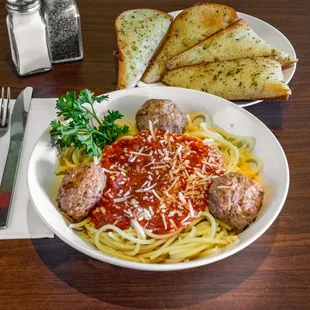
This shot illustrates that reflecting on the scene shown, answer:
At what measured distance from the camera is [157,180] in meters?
1.96

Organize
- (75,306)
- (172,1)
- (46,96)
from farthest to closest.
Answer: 1. (172,1)
2. (46,96)
3. (75,306)

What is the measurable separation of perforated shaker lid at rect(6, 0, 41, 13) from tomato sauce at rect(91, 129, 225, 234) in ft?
3.10

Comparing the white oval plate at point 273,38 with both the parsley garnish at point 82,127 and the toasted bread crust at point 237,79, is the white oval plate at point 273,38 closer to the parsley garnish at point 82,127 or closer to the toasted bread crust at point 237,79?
the toasted bread crust at point 237,79

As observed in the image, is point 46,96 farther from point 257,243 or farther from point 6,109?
point 257,243

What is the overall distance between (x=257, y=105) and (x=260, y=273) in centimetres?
105

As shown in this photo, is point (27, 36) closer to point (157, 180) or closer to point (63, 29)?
point (63, 29)

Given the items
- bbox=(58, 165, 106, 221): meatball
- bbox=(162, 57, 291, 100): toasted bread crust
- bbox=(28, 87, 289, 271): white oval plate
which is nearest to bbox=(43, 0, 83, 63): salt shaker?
bbox=(162, 57, 291, 100): toasted bread crust

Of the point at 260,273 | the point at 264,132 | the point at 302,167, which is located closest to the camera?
the point at 260,273

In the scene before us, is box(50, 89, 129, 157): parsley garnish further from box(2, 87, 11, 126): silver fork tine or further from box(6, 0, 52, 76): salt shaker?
box(6, 0, 52, 76): salt shaker

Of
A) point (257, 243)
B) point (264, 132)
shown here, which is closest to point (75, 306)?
point (257, 243)

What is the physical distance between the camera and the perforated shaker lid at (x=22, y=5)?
8.24ft

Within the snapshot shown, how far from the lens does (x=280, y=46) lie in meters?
2.84

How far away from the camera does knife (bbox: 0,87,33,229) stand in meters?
1.97

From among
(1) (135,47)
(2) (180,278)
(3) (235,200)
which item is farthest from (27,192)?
(1) (135,47)
